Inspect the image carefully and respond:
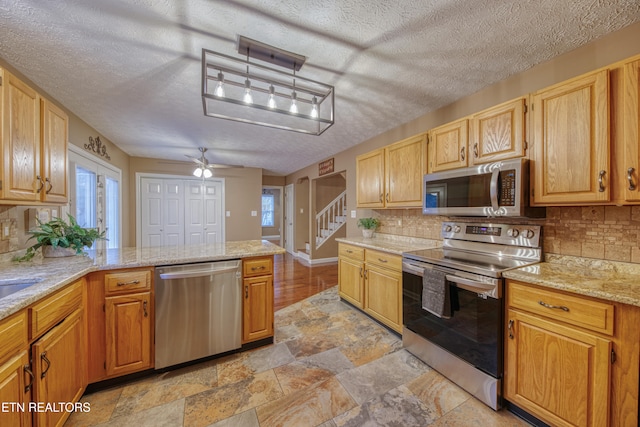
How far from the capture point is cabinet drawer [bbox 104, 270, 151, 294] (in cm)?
175

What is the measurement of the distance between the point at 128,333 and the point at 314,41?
2.46 m

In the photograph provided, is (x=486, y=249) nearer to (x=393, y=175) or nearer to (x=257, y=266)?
(x=393, y=175)

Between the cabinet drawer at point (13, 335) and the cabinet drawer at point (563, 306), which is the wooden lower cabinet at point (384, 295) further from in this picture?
the cabinet drawer at point (13, 335)

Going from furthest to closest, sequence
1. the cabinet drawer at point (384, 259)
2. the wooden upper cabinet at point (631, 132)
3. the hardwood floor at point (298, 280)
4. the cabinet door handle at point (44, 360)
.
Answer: the hardwood floor at point (298, 280)
the cabinet drawer at point (384, 259)
the wooden upper cabinet at point (631, 132)
the cabinet door handle at point (44, 360)

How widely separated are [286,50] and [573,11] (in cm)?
171

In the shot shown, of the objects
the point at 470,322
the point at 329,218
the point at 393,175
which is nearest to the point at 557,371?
the point at 470,322

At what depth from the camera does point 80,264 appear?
5.61 ft

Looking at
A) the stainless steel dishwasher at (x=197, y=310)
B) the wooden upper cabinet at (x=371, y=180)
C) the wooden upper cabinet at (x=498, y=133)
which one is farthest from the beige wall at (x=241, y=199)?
the wooden upper cabinet at (x=498, y=133)

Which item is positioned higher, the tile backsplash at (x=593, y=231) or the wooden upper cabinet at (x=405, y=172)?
the wooden upper cabinet at (x=405, y=172)

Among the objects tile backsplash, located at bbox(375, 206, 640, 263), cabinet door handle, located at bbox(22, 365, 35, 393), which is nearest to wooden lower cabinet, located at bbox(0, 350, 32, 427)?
cabinet door handle, located at bbox(22, 365, 35, 393)

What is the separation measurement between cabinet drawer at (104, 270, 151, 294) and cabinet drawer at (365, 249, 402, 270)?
82.1 inches

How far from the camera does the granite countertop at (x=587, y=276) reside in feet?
3.91

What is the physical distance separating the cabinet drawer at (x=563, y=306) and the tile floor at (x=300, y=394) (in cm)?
74

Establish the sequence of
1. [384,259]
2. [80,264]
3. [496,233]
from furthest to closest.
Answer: [384,259], [496,233], [80,264]
